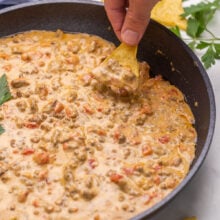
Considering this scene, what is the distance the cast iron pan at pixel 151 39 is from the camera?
443 cm

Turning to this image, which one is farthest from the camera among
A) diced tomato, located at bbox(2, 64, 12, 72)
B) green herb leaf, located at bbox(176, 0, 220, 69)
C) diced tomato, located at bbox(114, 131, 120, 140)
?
green herb leaf, located at bbox(176, 0, 220, 69)

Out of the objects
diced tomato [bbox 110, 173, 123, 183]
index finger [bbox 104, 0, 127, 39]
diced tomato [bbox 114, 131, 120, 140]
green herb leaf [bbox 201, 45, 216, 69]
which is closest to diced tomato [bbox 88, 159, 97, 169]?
diced tomato [bbox 110, 173, 123, 183]

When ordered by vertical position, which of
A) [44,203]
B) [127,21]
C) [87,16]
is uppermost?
[127,21]

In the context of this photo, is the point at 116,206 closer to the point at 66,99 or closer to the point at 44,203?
the point at 44,203

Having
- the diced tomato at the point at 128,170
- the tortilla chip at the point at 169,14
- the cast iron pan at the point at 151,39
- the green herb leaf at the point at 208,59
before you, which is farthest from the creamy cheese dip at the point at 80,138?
the tortilla chip at the point at 169,14

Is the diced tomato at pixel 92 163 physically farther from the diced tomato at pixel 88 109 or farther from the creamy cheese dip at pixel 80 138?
the diced tomato at pixel 88 109

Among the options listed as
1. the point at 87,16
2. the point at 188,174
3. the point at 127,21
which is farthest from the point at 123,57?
the point at 188,174

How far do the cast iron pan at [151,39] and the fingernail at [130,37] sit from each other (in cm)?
55

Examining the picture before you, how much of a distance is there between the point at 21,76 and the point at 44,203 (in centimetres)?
121

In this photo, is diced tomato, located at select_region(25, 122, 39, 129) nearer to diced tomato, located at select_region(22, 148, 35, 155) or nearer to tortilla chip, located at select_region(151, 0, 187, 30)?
diced tomato, located at select_region(22, 148, 35, 155)

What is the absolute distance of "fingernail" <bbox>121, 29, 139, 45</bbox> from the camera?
4.20 m

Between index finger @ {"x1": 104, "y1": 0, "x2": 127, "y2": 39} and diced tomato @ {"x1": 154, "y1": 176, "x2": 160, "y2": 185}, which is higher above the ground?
index finger @ {"x1": 104, "y1": 0, "x2": 127, "y2": 39}

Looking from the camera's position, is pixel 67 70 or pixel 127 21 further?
pixel 67 70

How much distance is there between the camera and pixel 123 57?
175 inches
